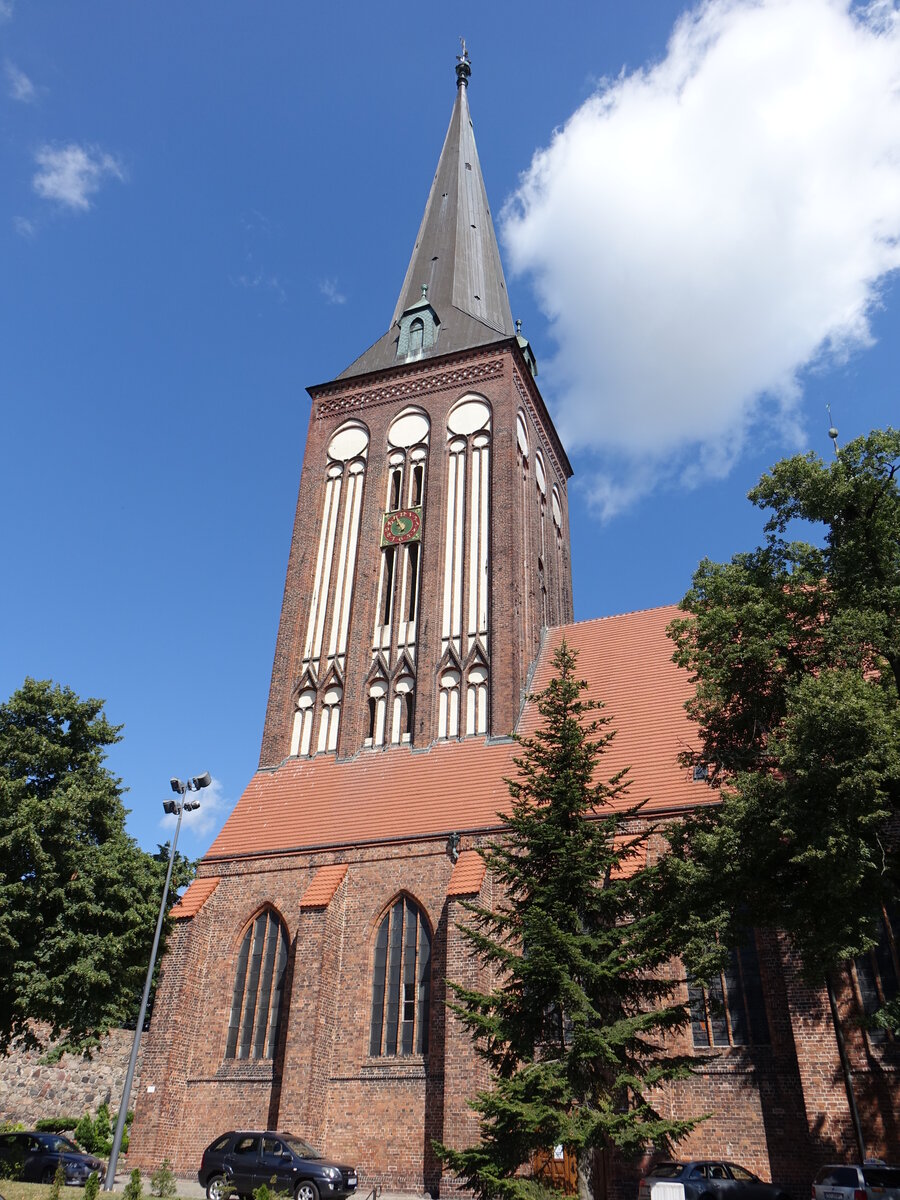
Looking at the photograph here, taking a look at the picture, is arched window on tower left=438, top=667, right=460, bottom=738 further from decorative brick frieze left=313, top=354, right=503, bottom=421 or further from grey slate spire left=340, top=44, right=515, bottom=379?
grey slate spire left=340, top=44, right=515, bottom=379

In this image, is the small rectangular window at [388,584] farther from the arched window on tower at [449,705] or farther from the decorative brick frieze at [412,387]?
the decorative brick frieze at [412,387]

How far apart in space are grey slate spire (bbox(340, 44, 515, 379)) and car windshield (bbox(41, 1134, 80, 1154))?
845 inches

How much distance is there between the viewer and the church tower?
76.2ft

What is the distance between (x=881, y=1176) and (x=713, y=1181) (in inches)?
84.8

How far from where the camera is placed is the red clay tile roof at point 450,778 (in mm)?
19812

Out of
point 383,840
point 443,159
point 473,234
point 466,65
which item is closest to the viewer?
point 383,840

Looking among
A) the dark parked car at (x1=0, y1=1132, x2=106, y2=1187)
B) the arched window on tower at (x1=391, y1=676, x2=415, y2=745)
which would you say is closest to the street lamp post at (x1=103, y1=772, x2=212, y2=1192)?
the dark parked car at (x1=0, y1=1132, x2=106, y2=1187)

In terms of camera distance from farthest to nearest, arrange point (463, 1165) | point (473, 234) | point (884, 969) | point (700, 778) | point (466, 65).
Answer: point (466, 65), point (473, 234), point (700, 778), point (884, 969), point (463, 1165)

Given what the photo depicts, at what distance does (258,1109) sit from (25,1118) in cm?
1080

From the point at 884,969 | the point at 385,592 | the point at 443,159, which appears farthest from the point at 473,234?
the point at 884,969

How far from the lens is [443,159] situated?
37438mm

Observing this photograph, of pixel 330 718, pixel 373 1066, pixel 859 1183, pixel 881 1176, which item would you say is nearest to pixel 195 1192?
pixel 373 1066

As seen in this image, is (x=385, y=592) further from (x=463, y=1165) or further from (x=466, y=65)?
(x=466, y=65)

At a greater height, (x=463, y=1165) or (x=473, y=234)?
(x=473, y=234)
